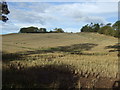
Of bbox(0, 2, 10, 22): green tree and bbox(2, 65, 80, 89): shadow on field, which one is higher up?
bbox(0, 2, 10, 22): green tree

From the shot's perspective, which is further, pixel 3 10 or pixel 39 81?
pixel 3 10

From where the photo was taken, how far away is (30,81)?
652cm

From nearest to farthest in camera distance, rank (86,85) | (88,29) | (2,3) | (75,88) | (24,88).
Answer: (24,88), (75,88), (86,85), (2,3), (88,29)

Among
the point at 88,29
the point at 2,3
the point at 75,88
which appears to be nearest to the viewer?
the point at 75,88

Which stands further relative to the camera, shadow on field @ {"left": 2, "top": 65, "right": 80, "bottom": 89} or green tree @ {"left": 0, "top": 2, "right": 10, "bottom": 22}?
green tree @ {"left": 0, "top": 2, "right": 10, "bottom": 22}

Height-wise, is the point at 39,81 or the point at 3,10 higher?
the point at 3,10

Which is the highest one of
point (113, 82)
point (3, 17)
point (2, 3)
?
point (2, 3)

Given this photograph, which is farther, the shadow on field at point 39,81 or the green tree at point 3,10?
the green tree at point 3,10

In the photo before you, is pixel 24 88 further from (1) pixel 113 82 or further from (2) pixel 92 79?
(1) pixel 113 82

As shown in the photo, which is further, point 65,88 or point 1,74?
point 1,74

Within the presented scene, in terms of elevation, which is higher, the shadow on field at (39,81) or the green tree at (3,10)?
the green tree at (3,10)

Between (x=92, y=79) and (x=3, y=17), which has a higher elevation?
(x=3, y=17)

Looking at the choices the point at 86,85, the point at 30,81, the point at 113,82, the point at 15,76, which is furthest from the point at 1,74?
the point at 113,82

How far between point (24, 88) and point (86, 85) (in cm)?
223
